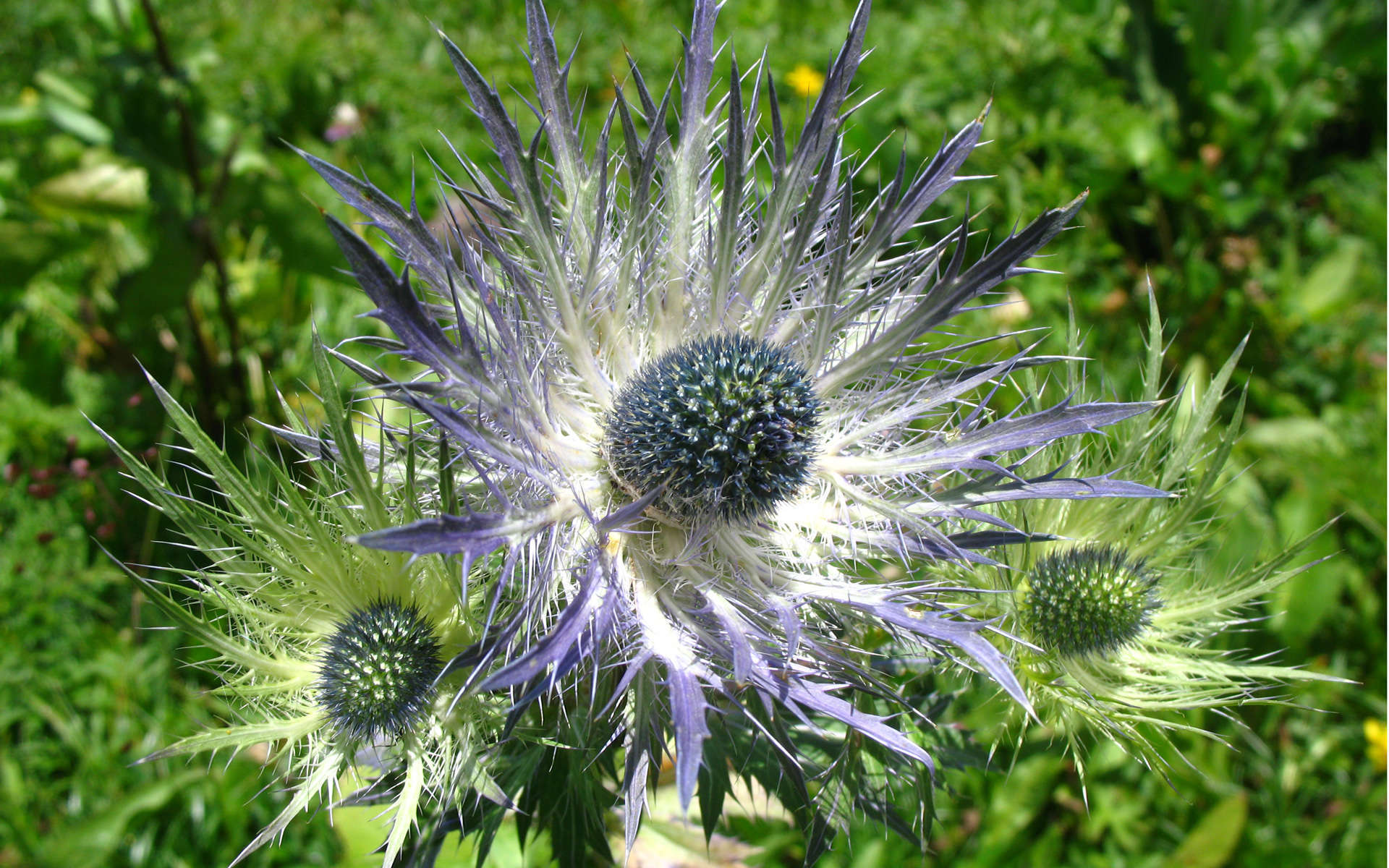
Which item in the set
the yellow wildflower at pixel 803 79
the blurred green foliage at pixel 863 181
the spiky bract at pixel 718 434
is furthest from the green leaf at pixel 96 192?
the yellow wildflower at pixel 803 79

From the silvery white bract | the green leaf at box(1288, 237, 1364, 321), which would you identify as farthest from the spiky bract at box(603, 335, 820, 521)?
the green leaf at box(1288, 237, 1364, 321)

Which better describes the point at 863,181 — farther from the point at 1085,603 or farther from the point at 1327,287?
the point at 1327,287

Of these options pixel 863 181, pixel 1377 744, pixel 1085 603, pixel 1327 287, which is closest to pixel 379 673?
pixel 1085 603

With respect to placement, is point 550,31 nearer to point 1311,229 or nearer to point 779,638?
point 779,638

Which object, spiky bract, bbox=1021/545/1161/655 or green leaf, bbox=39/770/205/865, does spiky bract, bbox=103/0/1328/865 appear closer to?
spiky bract, bbox=1021/545/1161/655

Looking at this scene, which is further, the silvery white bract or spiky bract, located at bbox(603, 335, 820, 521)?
spiky bract, located at bbox(603, 335, 820, 521)

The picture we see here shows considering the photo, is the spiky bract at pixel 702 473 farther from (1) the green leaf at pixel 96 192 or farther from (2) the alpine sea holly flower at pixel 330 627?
(1) the green leaf at pixel 96 192

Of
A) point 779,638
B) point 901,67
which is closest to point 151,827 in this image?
point 779,638
